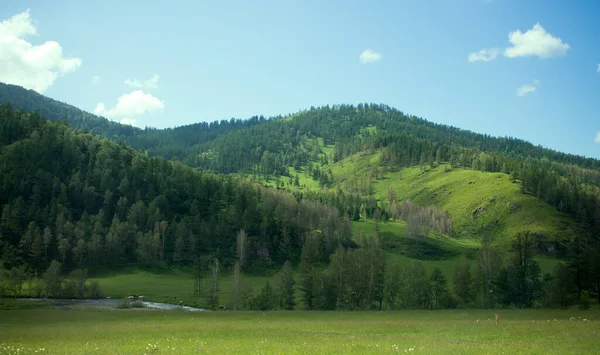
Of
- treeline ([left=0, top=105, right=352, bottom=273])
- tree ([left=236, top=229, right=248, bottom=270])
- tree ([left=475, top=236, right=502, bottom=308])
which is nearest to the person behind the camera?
tree ([left=475, top=236, right=502, bottom=308])

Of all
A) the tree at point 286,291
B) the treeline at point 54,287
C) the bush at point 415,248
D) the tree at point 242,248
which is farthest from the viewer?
the bush at point 415,248

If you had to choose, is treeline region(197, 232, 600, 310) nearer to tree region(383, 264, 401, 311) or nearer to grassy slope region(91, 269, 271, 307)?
tree region(383, 264, 401, 311)

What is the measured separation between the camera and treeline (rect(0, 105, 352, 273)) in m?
140

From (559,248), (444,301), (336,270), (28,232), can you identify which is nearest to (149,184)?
(28,232)

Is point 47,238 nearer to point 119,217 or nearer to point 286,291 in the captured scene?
point 119,217

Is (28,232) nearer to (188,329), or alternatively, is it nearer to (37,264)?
(37,264)

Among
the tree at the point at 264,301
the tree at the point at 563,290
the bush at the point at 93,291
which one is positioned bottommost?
the bush at the point at 93,291

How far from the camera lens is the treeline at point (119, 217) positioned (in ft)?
459

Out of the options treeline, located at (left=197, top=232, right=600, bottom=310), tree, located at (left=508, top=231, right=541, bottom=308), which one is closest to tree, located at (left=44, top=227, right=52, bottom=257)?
treeline, located at (left=197, top=232, right=600, bottom=310)

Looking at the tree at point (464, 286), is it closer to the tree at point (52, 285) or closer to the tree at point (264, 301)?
the tree at point (264, 301)

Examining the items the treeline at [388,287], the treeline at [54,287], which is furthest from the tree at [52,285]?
the treeline at [388,287]

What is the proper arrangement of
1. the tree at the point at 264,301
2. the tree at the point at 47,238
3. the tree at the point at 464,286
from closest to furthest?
the tree at the point at 264,301
the tree at the point at 464,286
the tree at the point at 47,238

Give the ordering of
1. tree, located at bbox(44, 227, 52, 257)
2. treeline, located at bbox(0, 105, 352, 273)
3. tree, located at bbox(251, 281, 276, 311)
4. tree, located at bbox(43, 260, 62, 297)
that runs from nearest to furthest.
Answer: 1. tree, located at bbox(251, 281, 276, 311)
2. tree, located at bbox(43, 260, 62, 297)
3. tree, located at bbox(44, 227, 52, 257)
4. treeline, located at bbox(0, 105, 352, 273)

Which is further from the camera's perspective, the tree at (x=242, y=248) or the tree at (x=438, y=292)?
the tree at (x=242, y=248)
